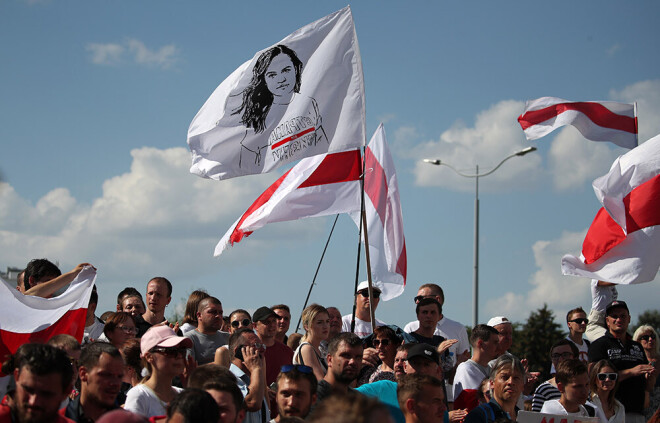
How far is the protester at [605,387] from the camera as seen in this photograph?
28.6 feet

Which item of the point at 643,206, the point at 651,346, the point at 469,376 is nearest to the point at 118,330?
the point at 469,376

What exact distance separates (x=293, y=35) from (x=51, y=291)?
13.8 ft

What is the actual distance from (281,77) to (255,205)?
5.92 ft

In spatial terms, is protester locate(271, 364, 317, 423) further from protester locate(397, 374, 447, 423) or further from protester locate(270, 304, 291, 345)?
protester locate(270, 304, 291, 345)

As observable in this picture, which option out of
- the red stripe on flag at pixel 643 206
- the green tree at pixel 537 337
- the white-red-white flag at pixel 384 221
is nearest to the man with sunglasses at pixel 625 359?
the red stripe on flag at pixel 643 206

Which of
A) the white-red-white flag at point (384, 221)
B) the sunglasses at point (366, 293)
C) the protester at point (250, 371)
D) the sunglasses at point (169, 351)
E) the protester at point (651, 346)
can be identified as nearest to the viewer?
the sunglasses at point (169, 351)

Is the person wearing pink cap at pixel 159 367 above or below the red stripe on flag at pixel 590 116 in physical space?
below

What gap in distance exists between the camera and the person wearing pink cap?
17.7ft

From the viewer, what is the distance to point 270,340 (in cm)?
812

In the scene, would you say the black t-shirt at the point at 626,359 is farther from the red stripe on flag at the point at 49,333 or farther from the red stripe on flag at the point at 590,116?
the red stripe on flag at the point at 49,333

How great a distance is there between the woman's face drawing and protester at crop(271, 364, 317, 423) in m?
4.54

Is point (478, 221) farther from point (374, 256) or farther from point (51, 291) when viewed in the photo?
point (51, 291)

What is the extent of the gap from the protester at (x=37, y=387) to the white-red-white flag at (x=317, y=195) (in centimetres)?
552

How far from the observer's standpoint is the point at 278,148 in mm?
9188
